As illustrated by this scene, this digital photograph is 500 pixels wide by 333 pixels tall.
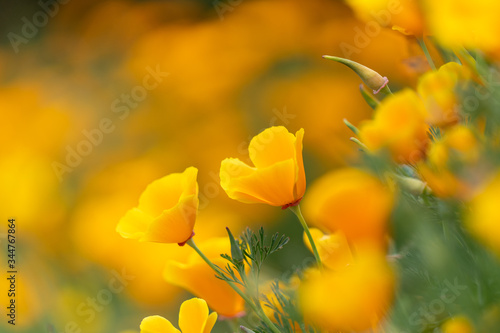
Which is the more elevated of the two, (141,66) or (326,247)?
(326,247)

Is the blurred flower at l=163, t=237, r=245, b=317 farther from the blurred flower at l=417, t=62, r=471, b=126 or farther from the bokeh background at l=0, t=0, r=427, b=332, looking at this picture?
the bokeh background at l=0, t=0, r=427, b=332

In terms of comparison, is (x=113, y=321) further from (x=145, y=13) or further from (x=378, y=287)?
(x=145, y=13)

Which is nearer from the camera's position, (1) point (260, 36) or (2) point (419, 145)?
(2) point (419, 145)

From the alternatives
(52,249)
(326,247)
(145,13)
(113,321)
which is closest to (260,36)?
(145,13)
